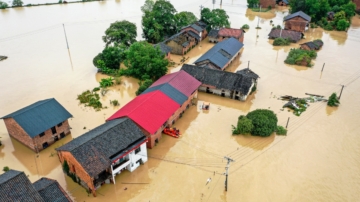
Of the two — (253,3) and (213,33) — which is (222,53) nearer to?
(213,33)

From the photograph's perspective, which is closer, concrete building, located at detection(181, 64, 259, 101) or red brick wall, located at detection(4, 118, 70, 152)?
red brick wall, located at detection(4, 118, 70, 152)

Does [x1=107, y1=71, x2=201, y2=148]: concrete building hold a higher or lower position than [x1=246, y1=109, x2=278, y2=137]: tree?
higher

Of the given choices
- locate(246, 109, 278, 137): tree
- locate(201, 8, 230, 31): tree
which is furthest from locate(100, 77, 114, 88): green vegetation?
locate(201, 8, 230, 31): tree

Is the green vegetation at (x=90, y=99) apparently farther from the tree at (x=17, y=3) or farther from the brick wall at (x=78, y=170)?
the tree at (x=17, y=3)

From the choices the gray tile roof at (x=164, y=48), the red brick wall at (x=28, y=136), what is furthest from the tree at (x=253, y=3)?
the red brick wall at (x=28, y=136)

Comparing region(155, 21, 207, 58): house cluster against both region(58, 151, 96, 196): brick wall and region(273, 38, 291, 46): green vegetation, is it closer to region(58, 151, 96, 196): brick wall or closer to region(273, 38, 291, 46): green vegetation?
region(273, 38, 291, 46): green vegetation

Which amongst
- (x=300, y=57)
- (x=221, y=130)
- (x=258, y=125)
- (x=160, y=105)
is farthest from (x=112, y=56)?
(x=300, y=57)
